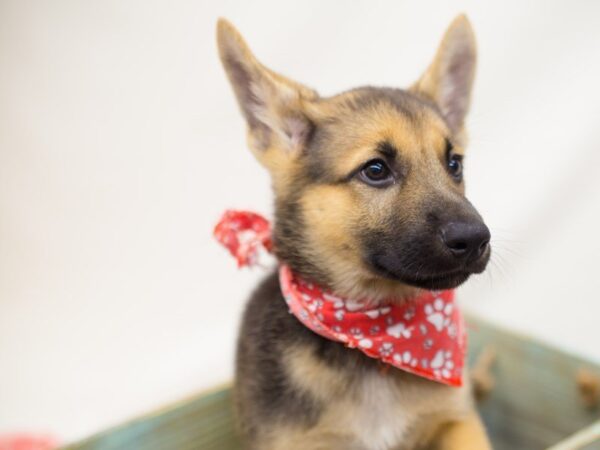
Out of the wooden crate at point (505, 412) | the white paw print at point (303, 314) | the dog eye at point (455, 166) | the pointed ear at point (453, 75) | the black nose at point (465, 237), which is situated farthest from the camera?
the wooden crate at point (505, 412)

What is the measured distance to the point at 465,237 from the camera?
7.54 feet

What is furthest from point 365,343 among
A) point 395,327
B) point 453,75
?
point 453,75

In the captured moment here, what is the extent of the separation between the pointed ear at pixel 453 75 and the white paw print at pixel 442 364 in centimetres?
98

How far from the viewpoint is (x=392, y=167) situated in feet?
8.55

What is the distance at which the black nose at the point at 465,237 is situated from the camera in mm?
2301

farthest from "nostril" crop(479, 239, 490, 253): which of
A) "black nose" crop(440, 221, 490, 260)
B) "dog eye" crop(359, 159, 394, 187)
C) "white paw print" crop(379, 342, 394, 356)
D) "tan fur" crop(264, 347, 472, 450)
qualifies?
"tan fur" crop(264, 347, 472, 450)

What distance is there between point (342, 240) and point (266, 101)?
63cm

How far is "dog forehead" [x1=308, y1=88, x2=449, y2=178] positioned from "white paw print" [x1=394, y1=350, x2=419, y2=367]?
2.20 feet

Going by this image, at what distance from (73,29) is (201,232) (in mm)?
1369

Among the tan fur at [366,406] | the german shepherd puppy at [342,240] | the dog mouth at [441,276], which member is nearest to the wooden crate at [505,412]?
the german shepherd puppy at [342,240]

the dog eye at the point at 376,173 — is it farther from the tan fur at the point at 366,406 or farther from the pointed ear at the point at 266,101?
the tan fur at the point at 366,406

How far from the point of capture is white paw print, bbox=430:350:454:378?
271cm

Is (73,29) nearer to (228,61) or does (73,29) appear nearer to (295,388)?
(228,61)

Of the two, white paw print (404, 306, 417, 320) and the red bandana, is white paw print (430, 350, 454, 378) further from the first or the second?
white paw print (404, 306, 417, 320)
